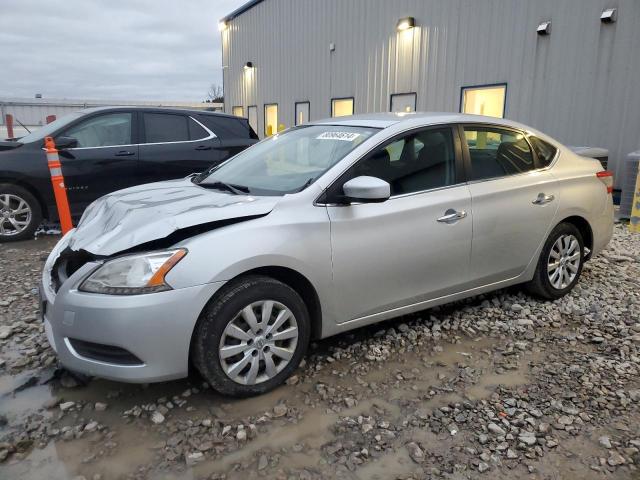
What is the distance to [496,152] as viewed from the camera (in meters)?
3.75

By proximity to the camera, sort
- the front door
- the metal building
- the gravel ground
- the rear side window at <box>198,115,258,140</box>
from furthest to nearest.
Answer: the metal building < the rear side window at <box>198,115,258,140</box> < the front door < the gravel ground

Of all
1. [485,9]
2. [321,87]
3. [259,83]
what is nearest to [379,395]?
[485,9]

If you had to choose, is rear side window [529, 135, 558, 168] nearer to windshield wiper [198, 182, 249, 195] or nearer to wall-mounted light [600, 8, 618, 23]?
windshield wiper [198, 182, 249, 195]

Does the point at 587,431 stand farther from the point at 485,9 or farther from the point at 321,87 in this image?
the point at 321,87

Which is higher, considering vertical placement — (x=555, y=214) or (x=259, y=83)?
(x=259, y=83)

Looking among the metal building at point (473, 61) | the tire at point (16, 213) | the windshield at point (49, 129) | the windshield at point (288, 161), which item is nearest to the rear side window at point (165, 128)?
the windshield at point (49, 129)

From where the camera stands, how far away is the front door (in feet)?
9.68

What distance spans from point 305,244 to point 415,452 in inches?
46.9

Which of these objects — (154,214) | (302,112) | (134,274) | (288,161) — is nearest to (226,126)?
(288,161)

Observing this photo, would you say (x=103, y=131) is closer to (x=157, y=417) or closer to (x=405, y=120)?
(x=405, y=120)

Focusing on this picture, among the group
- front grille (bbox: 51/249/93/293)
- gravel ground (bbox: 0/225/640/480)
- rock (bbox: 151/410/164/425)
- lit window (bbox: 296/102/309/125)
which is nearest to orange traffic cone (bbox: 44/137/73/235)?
gravel ground (bbox: 0/225/640/480)

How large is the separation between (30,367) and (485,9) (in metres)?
9.83

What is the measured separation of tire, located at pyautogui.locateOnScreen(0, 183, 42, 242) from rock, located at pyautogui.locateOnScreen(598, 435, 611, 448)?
6260 millimetres

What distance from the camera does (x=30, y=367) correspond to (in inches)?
123
